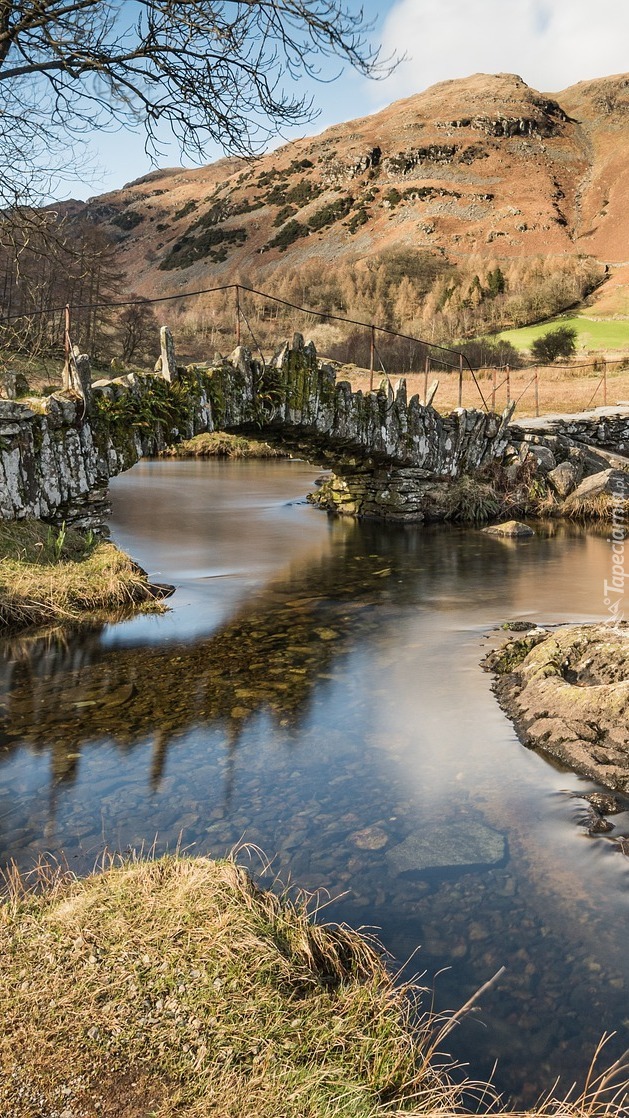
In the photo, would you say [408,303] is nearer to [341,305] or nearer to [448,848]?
[341,305]

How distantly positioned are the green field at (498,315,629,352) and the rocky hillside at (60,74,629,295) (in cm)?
3023

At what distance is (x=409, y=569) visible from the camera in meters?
13.1

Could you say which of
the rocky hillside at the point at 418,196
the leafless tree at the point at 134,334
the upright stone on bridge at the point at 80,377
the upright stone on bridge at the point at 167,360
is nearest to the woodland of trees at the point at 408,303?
the leafless tree at the point at 134,334

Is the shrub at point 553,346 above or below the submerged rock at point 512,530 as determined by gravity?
above

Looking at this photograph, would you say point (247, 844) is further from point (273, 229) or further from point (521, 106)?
point (521, 106)

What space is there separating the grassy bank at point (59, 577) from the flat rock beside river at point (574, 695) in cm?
458

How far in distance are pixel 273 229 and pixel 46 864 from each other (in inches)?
3495

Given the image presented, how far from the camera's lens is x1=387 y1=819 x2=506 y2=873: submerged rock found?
15.5 feet

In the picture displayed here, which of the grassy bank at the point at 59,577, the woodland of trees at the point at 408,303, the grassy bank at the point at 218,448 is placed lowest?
the grassy bank at the point at 59,577

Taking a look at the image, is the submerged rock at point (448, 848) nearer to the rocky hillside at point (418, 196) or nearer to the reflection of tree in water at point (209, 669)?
the reflection of tree in water at point (209, 669)

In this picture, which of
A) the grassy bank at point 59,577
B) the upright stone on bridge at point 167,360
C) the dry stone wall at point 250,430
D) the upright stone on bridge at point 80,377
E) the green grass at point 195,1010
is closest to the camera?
the green grass at point 195,1010

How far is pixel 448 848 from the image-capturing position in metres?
4.87

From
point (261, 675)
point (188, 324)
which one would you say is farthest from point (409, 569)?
point (188, 324)

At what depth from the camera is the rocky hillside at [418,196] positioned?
77.9 metres
